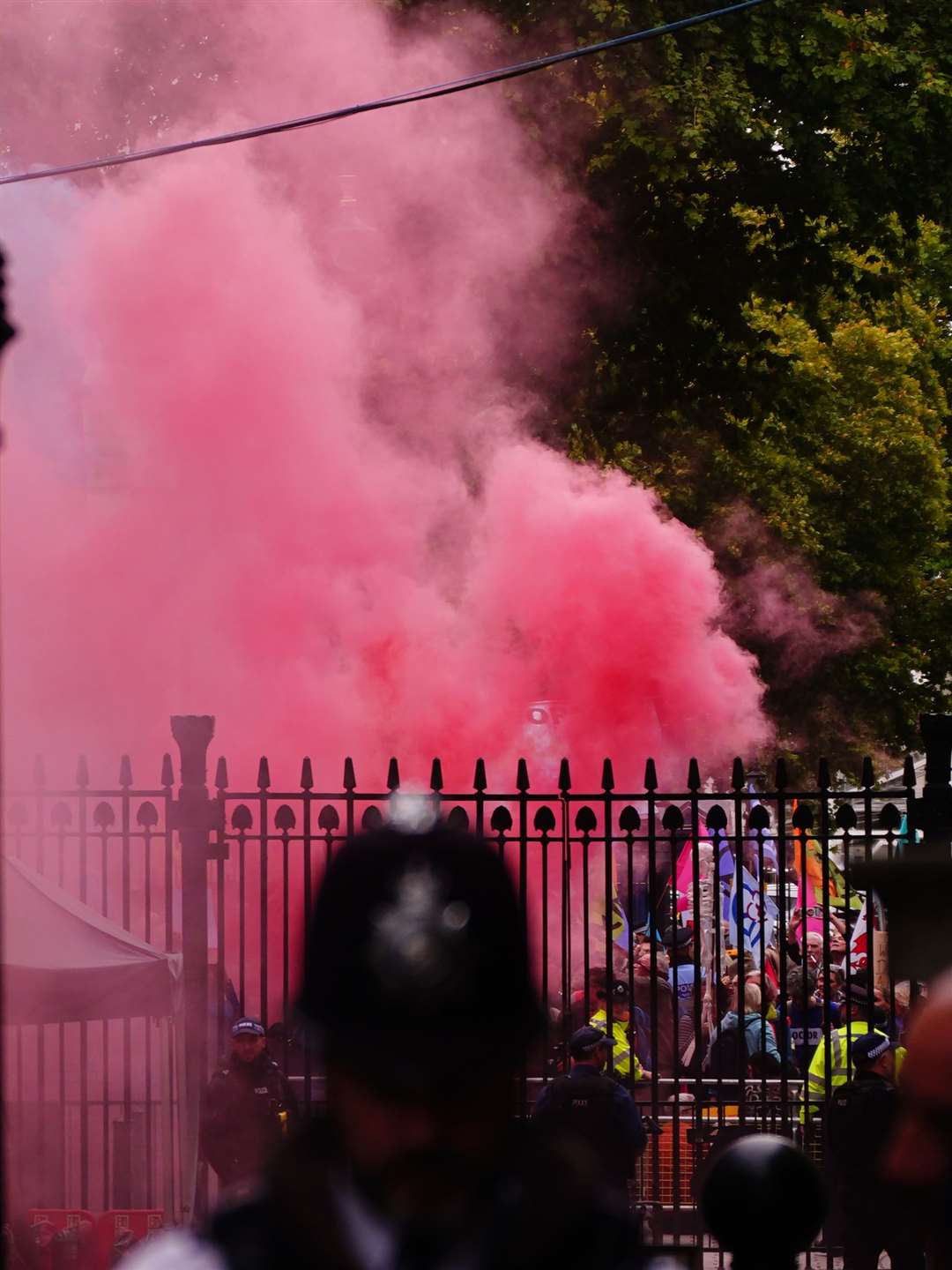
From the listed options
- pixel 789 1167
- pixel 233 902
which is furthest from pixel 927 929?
→ pixel 233 902

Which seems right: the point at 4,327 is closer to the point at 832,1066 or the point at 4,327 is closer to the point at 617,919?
the point at 832,1066

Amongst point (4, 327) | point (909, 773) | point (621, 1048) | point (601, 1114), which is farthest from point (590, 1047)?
point (4, 327)

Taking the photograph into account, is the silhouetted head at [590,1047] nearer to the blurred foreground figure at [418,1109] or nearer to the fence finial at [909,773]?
the fence finial at [909,773]

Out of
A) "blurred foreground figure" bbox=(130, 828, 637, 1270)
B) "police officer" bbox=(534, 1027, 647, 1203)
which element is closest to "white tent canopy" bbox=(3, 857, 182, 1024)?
"police officer" bbox=(534, 1027, 647, 1203)

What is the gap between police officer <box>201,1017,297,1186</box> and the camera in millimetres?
8523

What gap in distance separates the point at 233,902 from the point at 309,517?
132 inches

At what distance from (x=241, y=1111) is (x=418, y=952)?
740 centimetres

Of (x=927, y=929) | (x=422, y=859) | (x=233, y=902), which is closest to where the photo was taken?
(x=422, y=859)

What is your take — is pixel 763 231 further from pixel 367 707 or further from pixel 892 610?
pixel 892 610

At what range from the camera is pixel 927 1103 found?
6.37ft

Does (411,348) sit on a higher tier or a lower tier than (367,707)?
higher

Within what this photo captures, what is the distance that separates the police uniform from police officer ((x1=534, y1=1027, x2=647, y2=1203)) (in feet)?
3.80

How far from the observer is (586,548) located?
16.5m

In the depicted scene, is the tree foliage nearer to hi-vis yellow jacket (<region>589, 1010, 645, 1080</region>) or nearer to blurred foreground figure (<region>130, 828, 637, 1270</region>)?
hi-vis yellow jacket (<region>589, 1010, 645, 1080</region>)
